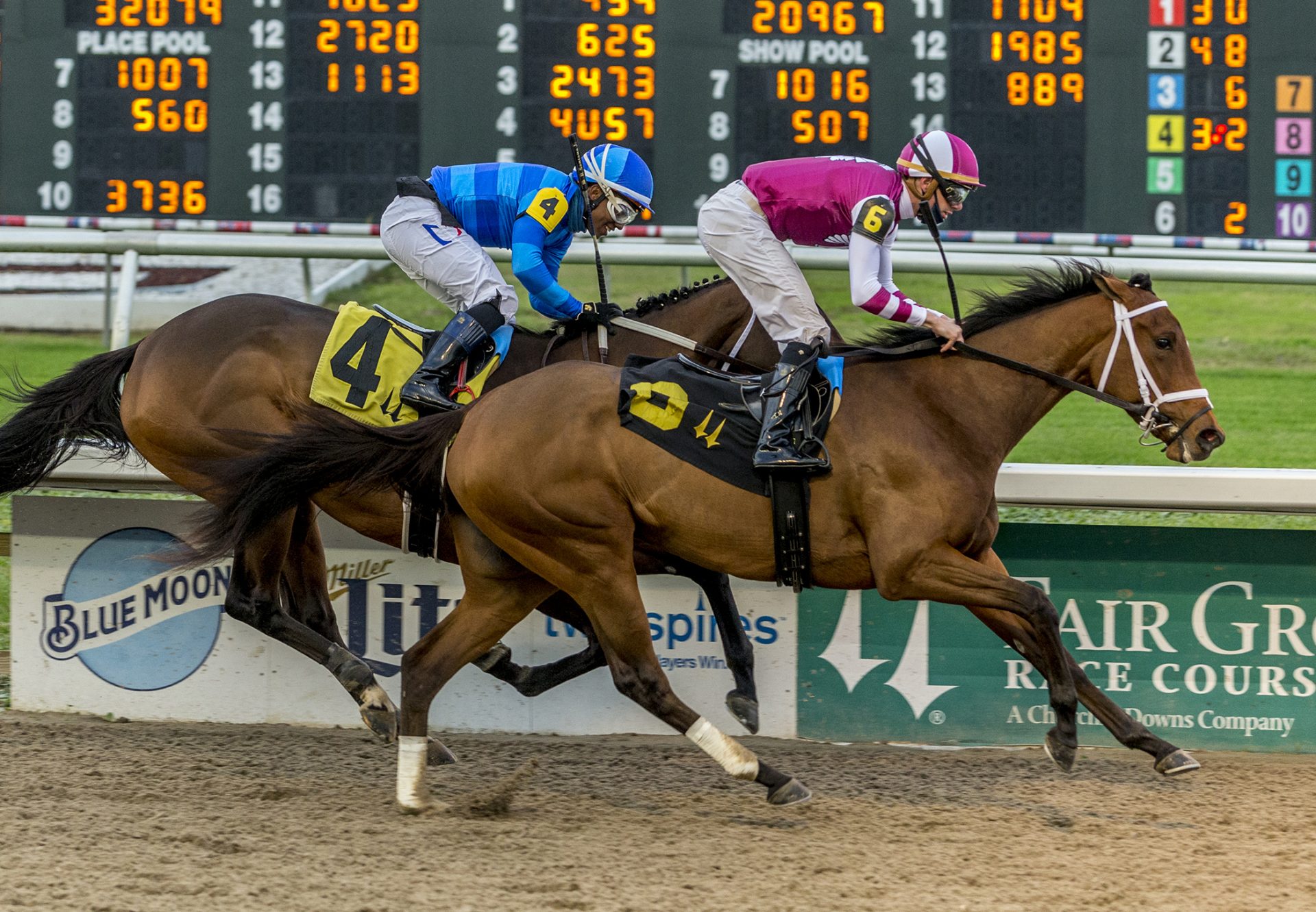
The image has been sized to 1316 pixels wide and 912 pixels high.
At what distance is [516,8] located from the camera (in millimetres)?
7910

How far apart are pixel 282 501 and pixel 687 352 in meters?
1.30

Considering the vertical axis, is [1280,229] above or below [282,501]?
above

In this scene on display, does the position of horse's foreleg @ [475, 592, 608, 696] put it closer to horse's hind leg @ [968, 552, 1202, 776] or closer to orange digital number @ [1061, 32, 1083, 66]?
horse's hind leg @ [968, 552, 1202, 776]

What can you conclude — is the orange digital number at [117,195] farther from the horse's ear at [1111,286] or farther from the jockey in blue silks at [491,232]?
the horse's ear at [1111,286]

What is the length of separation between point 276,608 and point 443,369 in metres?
0.95

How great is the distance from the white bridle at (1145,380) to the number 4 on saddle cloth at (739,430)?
757 millimetres

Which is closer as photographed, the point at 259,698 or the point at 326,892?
the point at 326,892

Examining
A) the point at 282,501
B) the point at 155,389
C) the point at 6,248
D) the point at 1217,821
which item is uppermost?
the point at 6,248

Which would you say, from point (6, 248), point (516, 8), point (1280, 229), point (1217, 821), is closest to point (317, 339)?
point (6, 248)

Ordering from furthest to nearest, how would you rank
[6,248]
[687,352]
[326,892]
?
[6,248], [687,352], [326,892]

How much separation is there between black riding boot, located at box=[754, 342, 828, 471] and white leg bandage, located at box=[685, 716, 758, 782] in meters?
0.71

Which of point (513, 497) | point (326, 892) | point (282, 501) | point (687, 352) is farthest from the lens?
point (687, 352)

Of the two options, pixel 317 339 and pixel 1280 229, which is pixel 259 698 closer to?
pixel 317 339

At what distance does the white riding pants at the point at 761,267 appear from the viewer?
4.22 meters
